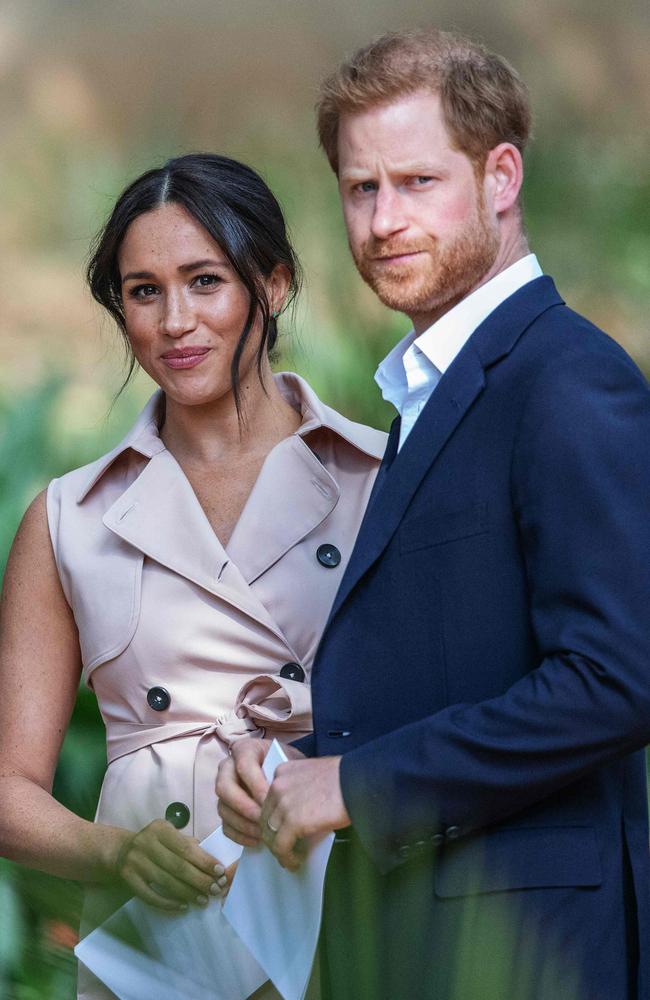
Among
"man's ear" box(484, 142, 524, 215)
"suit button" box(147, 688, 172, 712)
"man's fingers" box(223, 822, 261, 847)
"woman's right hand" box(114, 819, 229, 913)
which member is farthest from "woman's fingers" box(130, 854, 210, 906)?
"man's ear" box(484, 142, 524, 215)

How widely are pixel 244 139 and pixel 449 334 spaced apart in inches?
93.3

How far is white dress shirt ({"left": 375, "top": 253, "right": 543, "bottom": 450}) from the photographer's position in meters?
1.54

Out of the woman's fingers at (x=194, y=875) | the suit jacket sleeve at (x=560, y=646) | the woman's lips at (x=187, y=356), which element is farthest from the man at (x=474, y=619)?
the woman's lips at (x=187, y=356)

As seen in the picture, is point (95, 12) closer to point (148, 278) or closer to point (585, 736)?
point (148, 278)

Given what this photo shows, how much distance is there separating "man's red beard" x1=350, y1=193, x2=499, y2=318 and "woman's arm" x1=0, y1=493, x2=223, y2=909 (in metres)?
0.88

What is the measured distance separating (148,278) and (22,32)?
1915mm

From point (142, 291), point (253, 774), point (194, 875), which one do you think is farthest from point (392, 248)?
point (142, 291)

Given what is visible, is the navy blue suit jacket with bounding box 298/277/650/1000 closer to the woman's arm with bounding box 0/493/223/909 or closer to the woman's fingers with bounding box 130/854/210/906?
the woman's fingers with bounding box 130/854/210/906

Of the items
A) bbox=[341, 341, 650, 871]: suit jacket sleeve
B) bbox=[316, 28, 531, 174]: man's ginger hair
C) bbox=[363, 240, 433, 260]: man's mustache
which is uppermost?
bbox=[316, 28, 531, 174]: man's ginger hair

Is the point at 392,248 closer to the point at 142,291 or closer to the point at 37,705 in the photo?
the point at 142,291

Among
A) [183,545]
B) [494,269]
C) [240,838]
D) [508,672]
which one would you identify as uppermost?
[494,269]

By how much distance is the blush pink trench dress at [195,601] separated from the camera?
2.11 meters

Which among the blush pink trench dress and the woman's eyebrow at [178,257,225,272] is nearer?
the blush pink trench dress

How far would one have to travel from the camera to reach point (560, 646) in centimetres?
129
